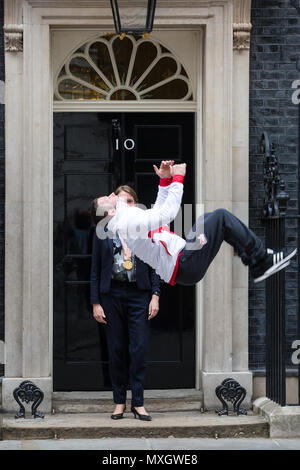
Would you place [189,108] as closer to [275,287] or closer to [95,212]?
[275,287]

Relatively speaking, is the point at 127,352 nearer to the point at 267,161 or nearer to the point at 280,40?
the point at 267,161

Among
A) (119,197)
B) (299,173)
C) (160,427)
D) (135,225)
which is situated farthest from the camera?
(299,173)

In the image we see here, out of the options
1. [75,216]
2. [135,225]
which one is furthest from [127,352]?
[135,225]

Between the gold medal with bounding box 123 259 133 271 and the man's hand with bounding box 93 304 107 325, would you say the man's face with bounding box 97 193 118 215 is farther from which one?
the man's hand with bounding box 93 304 107 325

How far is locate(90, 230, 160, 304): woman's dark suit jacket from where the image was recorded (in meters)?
9.60

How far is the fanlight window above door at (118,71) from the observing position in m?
10.6

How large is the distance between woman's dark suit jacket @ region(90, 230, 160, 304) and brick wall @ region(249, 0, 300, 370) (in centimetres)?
122

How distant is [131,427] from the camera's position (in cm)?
935

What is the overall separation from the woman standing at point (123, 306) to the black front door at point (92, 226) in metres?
0.94

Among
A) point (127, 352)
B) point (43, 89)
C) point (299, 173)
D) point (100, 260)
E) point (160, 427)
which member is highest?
point (43, 89)

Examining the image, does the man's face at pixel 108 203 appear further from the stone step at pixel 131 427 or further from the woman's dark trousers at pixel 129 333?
the stone step at pixel 131 427

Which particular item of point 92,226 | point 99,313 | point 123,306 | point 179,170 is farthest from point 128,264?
point 179,170

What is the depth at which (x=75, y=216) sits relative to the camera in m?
10.6

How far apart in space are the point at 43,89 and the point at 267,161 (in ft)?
7.54
